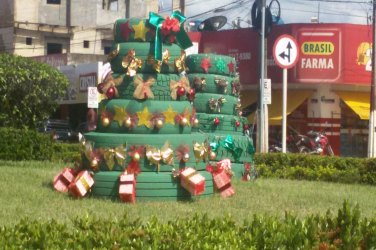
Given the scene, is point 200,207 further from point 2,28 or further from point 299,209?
point 2,28

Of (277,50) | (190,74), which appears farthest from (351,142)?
(190,74)

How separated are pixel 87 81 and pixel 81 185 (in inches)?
945

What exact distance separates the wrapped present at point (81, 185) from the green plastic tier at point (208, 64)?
5399 mm

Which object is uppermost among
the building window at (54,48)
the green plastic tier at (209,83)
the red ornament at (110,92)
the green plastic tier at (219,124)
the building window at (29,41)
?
the building window at (29,41)

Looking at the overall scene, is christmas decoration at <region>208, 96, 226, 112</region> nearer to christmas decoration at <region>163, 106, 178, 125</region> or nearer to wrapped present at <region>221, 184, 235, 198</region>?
wrapped present at <region>221, 184, 235, 198</region>

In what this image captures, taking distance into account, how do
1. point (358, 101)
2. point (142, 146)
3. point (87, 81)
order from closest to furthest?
point (142, 146), point (358, 101), point (87, 81)

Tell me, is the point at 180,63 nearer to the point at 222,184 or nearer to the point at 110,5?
the point at 222,184

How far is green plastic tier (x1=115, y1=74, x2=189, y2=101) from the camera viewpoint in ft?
37.3

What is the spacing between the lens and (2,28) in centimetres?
4806

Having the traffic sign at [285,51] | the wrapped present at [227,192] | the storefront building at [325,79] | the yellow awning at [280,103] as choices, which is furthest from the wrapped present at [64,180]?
the storefront building at [325,79]

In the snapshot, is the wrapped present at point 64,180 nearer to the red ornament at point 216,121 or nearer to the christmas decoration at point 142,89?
the christmas decoration at point 142,89

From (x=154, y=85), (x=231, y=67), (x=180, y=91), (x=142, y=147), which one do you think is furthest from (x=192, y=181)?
(x=231, y=67)

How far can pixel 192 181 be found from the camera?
35.3ft

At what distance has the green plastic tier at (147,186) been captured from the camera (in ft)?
35.6
